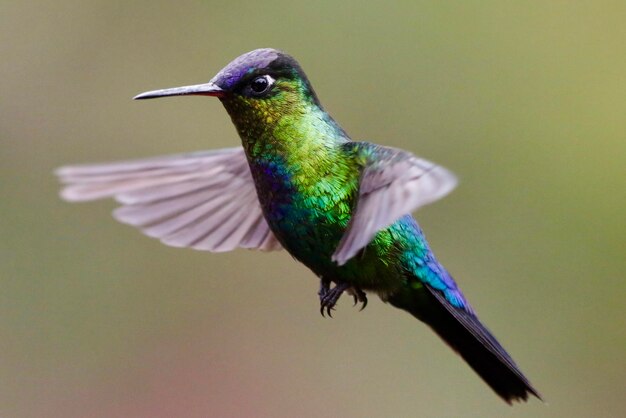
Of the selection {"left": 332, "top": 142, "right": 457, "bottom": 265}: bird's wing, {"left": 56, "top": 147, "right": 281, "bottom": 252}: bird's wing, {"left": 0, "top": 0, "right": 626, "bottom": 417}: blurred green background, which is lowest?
{"left": 0, "top": 0, "right": 626, "bottom": 417}: blurred green background

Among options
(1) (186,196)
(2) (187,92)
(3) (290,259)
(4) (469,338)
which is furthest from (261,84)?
(3) (290,259)

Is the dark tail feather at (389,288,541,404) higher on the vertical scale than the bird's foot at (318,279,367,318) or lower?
lower

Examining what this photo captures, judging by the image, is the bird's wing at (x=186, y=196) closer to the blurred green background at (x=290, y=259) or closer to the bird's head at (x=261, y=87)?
the bird's head at (x=261, y=87)

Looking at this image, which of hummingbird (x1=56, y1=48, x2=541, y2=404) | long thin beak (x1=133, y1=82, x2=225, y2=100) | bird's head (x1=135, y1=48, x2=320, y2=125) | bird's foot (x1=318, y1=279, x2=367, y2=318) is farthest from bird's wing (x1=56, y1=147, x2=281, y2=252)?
long thin beak (x1=133, y1=82, x2=225, y2=100)

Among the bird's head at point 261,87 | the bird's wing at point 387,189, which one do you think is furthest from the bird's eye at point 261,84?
the bird's wing at point 387,189

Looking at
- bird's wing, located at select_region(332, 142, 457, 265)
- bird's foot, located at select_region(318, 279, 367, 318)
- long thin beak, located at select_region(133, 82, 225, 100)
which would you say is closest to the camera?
bird's wing, located at select_region(332, 142, 457, 265)

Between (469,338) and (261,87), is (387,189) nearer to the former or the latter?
(261,87)

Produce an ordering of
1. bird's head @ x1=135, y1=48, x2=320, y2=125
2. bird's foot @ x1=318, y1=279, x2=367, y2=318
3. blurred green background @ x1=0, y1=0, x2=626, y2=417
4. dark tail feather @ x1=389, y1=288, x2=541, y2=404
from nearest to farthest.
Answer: bird's head @ x1=135, y1=48, x2=320, y2=125, bird's foot @ x1=318, y1=279, x2=367, y2=318, dark tail feather @ x1=389, y1=288, x2=541, y2=404, blurred green background @ x1=0, y1=0, x2=626, y2=417

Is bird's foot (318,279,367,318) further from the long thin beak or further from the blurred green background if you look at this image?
the blurred green background
